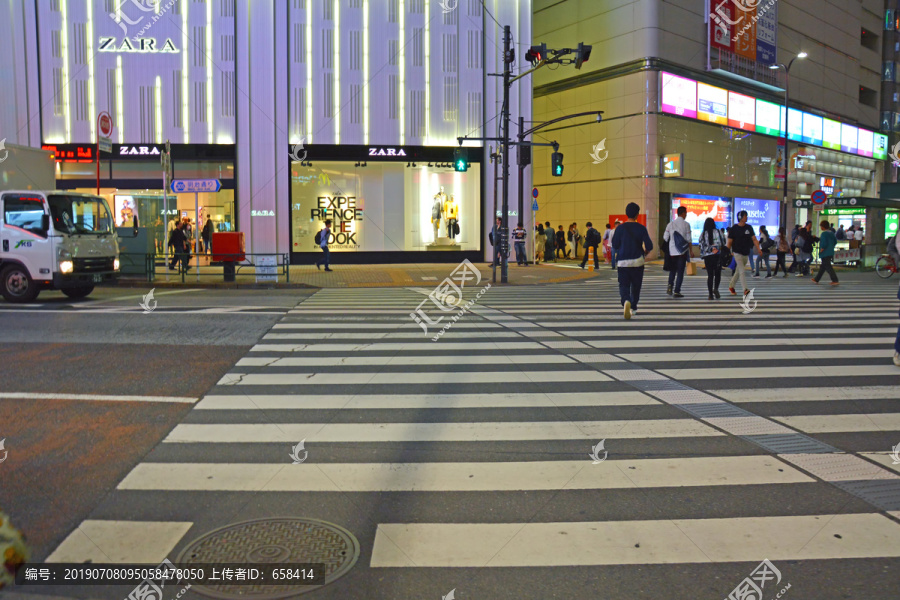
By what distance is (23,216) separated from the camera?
16.0m

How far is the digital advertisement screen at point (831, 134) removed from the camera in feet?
173

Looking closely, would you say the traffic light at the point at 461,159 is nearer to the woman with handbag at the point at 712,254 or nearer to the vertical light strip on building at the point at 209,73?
the woman with handbag at the point at 712,254

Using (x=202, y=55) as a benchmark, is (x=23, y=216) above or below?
below

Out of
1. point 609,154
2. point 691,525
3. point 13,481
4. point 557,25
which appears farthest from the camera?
point 557,25

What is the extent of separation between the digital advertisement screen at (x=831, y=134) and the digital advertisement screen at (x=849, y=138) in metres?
0.91

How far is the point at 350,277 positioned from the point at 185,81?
1306cm

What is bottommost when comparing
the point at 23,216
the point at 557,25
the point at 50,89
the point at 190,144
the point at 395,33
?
the point at 23,216

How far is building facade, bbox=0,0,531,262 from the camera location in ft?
98.9

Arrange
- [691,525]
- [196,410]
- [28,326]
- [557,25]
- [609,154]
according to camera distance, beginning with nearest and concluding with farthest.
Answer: [691,525]
[196,410]
[28,326]
[609,154]
[557,25]

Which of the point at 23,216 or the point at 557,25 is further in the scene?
the point at 557,25

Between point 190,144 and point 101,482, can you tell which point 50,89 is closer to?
point 190,144

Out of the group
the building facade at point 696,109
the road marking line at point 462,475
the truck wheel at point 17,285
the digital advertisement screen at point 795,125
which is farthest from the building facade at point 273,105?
the road marking line at point 462,475

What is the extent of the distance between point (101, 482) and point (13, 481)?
22.6 inches

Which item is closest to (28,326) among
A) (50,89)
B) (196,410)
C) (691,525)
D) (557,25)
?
(196,410)
